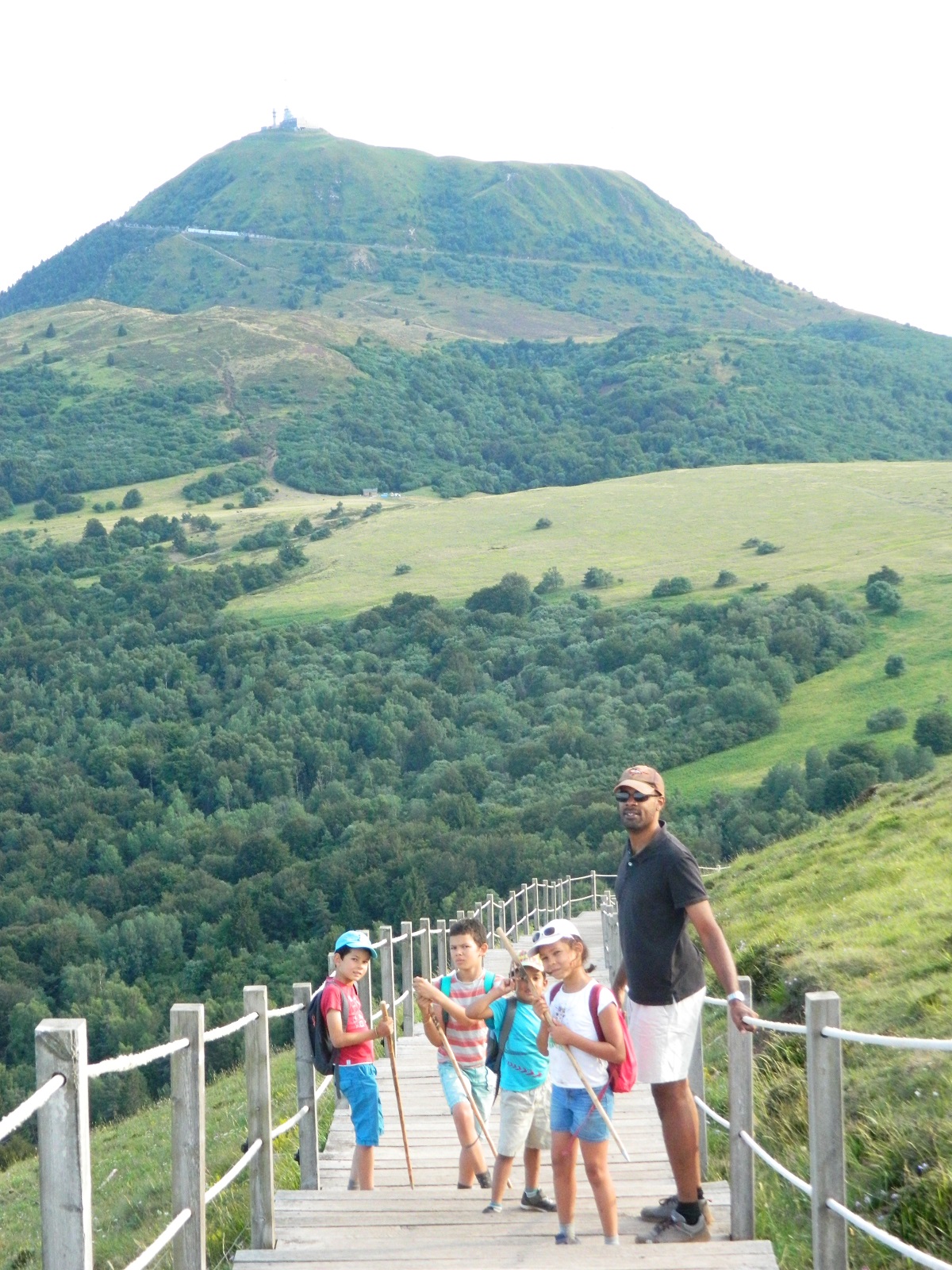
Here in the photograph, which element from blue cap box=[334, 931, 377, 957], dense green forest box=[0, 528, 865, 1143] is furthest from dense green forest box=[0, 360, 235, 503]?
blue cap box=[334, 931, 377, 957]

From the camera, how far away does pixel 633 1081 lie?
5273 millimetres

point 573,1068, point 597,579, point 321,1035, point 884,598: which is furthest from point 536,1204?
point 597,579

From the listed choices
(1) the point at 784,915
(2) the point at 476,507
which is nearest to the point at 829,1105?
(1) the point at 784,915

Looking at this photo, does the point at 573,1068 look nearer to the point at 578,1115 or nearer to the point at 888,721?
the point at 578,1115

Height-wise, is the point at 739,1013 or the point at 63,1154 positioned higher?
the point at 63,1154

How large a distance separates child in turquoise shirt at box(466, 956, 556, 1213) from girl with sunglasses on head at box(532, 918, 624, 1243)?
30cm

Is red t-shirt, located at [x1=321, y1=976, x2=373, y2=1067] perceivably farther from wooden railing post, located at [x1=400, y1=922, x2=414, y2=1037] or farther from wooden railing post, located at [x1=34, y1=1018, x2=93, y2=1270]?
wooden railing post, located at [x1=400, y1=922, x2=414, y2=1037]

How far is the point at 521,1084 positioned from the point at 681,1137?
3.09ft

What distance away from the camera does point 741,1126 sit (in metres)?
5.23

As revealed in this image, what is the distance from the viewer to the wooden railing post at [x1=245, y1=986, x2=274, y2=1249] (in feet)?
17.1

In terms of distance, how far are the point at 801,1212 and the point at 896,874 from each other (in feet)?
24.4

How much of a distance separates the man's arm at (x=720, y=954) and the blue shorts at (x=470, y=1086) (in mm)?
1696

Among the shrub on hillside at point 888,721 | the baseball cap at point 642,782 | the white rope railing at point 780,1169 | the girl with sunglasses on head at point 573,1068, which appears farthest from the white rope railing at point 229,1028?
the shrub on hillside at point 888,721

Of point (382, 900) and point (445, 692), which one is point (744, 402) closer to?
point (445, 692)
